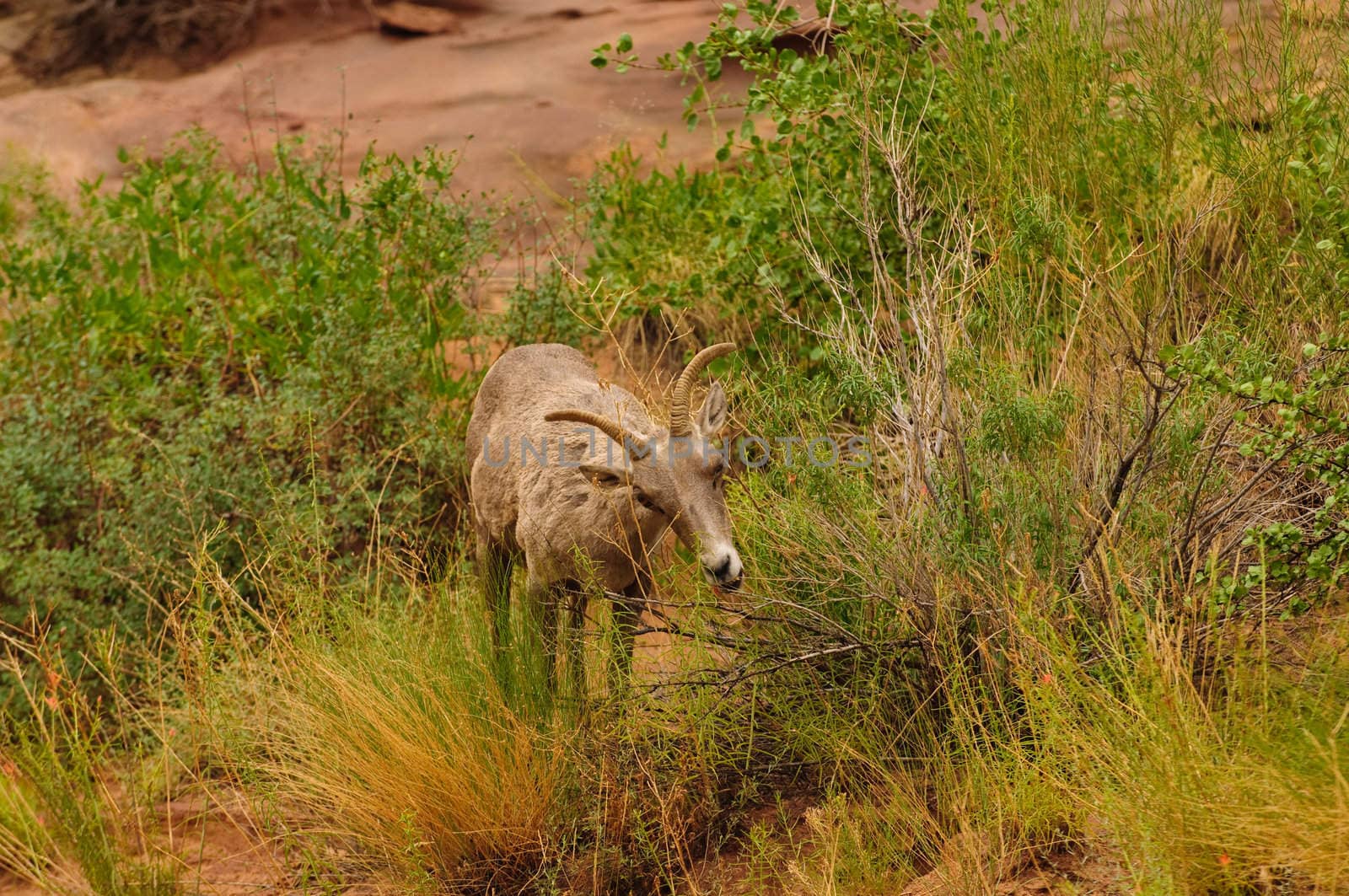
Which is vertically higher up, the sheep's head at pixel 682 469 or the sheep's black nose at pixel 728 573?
the sheep's head at pixel 682 469

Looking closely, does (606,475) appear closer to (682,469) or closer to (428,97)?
(682,469)

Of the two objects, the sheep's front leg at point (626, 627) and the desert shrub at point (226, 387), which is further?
the desert shrub at point (226, 387)

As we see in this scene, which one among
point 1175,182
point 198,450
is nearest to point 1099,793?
point 1175,182

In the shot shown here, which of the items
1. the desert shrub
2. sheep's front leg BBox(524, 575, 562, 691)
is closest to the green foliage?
sheep's front leg BBox(524, 575, 562, 691)

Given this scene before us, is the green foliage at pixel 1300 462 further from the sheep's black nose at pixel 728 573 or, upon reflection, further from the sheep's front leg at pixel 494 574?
the sheep's front leg at pixel 494 574

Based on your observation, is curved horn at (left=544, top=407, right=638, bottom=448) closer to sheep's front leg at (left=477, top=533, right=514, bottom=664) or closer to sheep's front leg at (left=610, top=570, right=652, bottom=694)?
sheep's front leg at (left=610, top=570, right=652, bottom=694)

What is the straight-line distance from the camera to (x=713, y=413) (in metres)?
5.54

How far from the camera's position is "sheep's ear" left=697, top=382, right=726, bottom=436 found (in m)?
5.47

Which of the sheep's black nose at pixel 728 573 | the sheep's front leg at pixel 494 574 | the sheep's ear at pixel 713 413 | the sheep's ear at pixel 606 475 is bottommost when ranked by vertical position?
the sheep's front leg at pixel 494 574

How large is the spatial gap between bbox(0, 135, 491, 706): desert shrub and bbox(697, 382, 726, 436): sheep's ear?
2159mm

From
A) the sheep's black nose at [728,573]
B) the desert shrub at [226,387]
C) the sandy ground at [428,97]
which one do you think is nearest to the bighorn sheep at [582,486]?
the sheep's black nose at [728,573]

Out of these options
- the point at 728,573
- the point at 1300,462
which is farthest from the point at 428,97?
the point at 1300,462

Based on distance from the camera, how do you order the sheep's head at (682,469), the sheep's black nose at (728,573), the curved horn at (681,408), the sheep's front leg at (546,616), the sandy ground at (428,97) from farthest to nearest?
the sandy ground at (428,97) → the sheep's front leg at (546,616) → the curved horn at (681,408) → the sheep's head at (682,469) → the sheep's black nose at (728,573)

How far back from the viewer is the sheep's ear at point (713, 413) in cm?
547
